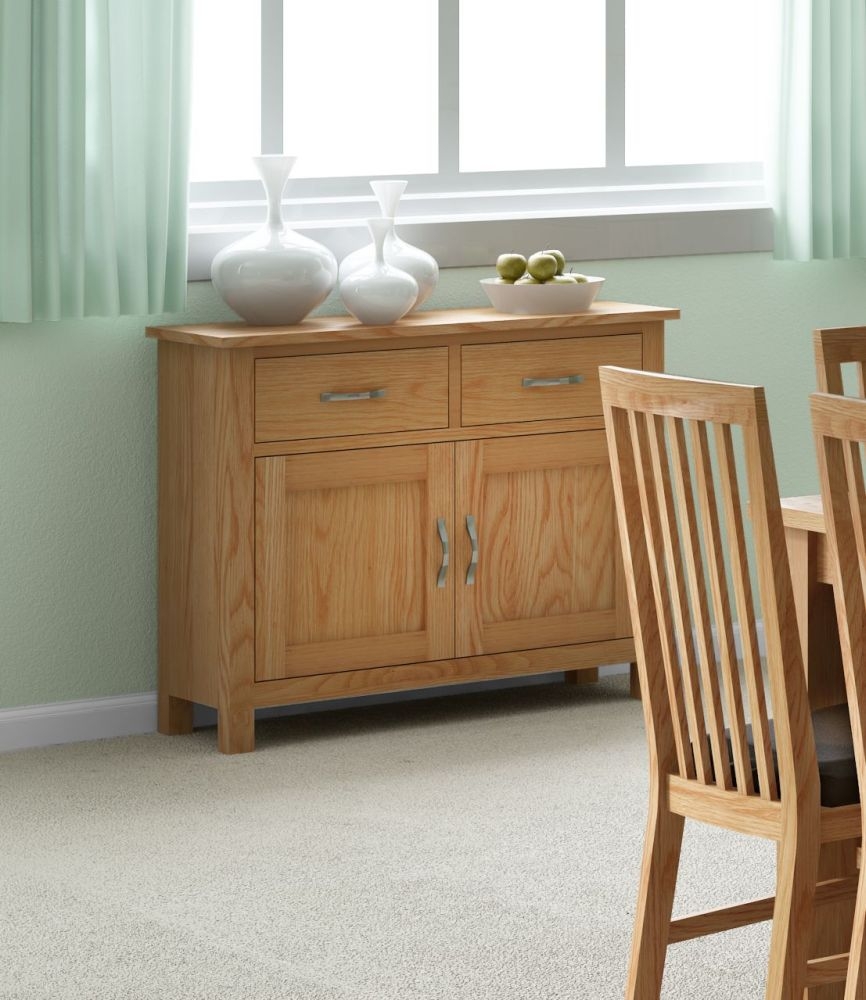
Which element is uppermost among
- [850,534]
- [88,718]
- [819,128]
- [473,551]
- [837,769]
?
[819,128]

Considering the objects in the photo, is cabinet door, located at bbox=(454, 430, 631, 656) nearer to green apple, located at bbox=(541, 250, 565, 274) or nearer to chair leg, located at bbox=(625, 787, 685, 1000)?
green apple, located at bbox=(541, 250, 565, 274)

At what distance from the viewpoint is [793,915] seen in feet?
7.26

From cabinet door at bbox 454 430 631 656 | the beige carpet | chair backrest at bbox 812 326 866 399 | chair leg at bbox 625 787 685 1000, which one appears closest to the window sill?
cabinet door at bbox 454 430 631 656

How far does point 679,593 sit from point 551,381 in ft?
6.40

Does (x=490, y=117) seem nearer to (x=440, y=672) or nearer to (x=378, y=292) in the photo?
(x=378, y=292)

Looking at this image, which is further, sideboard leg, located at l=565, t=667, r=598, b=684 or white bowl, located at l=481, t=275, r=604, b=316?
sideboard leg, located at l=565, t=667, r=598, b=684

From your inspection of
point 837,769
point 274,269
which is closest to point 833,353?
point 837,769

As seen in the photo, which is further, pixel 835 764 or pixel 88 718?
pixel 88 718

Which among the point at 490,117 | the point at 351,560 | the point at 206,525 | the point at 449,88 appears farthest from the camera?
the point at 490,117

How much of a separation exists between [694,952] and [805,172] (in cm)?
255

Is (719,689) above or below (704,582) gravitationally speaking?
below

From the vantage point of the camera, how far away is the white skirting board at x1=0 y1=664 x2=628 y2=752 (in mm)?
4016

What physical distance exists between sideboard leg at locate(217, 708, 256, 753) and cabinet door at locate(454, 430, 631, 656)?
20.7 inches

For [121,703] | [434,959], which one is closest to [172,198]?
[121,703]
